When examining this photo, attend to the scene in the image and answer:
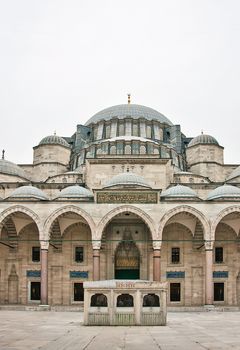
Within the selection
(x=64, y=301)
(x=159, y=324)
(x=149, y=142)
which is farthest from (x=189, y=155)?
(x=159, y=324)

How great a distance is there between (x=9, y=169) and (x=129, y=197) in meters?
10.1

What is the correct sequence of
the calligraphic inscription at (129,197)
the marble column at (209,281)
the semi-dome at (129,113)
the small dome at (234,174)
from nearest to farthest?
the marble column at (209,281), the calligraphic inscription at (129,197), the small dome at (234,174), the semi-dome at (129,113)

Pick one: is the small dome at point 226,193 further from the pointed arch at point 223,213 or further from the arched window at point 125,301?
the arched window at point 125,301

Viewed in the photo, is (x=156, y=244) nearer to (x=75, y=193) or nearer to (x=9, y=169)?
(x=75, y=193)

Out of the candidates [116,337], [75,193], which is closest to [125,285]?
[116,337]

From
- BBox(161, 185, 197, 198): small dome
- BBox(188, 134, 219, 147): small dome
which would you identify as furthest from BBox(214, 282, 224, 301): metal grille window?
BBox(188, 134, 219, 147): small dome

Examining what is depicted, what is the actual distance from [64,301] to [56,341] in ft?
53.5

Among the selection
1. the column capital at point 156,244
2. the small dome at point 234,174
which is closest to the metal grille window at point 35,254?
the column capital at point 156,244

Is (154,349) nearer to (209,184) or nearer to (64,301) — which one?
(64,301)

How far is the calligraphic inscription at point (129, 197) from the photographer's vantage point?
24.8 m

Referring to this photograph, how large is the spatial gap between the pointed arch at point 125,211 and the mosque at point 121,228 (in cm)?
5

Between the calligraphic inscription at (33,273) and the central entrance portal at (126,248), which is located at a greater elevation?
the central entrance portal at (126,248)

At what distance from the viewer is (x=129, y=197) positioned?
2480cm

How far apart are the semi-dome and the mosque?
5609mm
